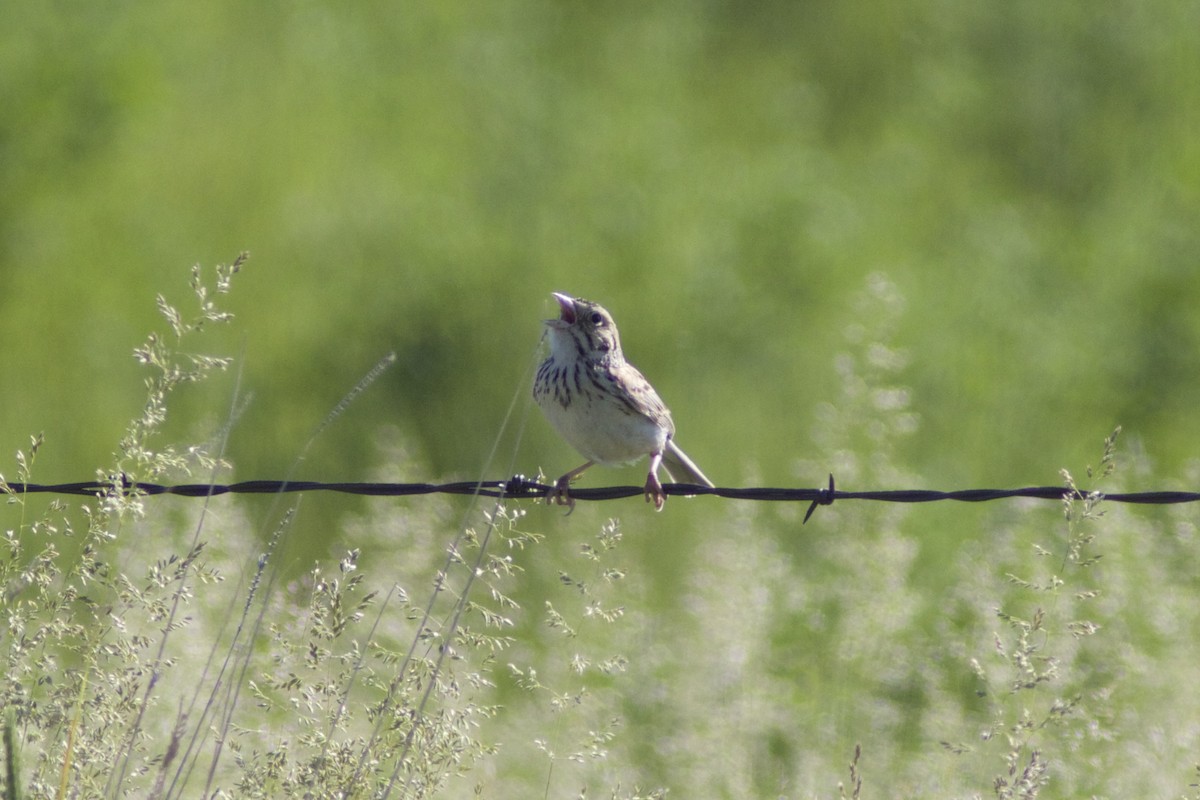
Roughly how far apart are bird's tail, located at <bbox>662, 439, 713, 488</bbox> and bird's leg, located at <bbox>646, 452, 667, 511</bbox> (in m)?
0.07

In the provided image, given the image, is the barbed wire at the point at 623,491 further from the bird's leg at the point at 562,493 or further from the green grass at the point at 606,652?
the bird's leg at the point at 562,493

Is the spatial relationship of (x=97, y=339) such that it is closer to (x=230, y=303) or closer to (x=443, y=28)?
(x=230, y=303)

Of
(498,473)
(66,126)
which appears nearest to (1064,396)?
(498,473)

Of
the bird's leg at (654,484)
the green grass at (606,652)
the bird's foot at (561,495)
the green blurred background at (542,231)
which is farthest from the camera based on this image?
the green blurred background at (542,231)

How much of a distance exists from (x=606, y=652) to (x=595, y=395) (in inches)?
98.5

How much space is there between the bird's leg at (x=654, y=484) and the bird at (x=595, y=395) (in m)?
0.01

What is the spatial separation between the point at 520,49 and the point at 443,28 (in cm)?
118

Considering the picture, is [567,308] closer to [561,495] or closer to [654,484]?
[654,484]

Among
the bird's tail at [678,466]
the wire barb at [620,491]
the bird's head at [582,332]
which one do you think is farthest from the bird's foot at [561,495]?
the bird's tail at [678,466]

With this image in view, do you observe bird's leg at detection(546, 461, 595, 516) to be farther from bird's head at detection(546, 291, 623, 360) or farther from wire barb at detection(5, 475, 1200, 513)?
bird's head at detection(546, 291, 623, 360)

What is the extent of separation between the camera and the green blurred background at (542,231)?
13.6m

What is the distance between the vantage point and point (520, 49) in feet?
58.2

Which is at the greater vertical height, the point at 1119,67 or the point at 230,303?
the point at 1119,67

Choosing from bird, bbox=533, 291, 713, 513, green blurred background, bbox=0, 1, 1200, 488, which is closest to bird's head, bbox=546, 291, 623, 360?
bird, bbox=533, 291, 713, 513
